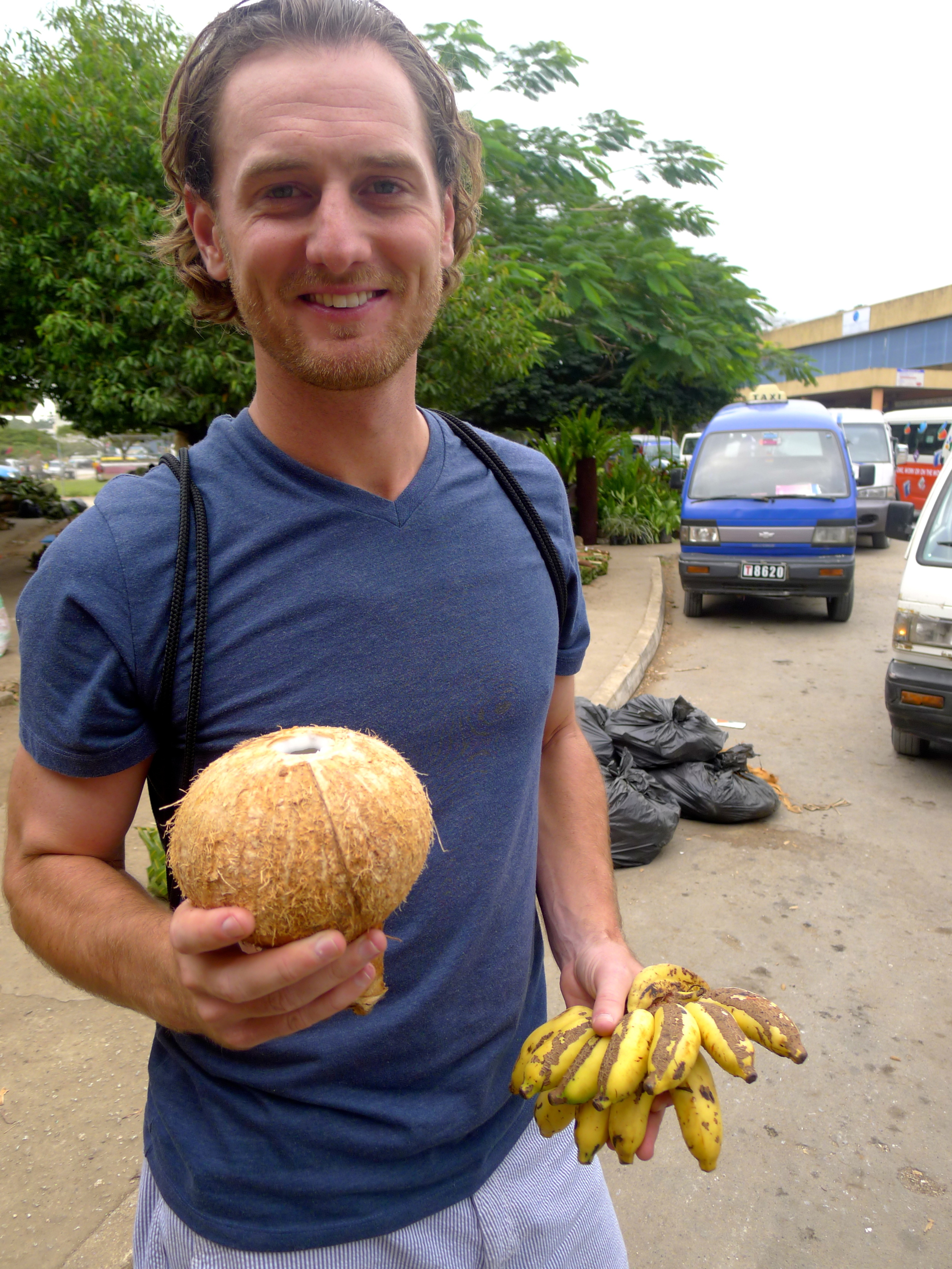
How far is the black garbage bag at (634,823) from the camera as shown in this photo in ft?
16.3

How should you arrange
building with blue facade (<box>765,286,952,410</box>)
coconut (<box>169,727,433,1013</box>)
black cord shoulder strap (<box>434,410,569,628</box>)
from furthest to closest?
building with blue facade (<box>765,286,952,410</box>) < black cord shoulder strap (<box>434,410,569,628</box>) < coconut (<box>169,727,433,1013</box>)

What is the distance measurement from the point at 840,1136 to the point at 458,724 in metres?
2.68

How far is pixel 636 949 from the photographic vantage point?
4.14m

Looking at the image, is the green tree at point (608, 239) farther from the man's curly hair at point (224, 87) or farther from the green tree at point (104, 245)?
the man's curly hair at point (224, 87)

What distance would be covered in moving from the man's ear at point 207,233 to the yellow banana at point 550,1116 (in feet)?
5.24

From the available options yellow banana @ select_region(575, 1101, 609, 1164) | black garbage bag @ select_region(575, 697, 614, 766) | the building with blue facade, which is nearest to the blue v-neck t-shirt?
yellow banana @ select_region(575, 1101, 609, 1164)

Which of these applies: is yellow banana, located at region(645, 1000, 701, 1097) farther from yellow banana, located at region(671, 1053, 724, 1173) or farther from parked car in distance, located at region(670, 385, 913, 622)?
parked car in distance, located at region(670, 385, 913, 622)

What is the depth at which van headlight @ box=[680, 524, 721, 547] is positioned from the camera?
A: 1033 cm

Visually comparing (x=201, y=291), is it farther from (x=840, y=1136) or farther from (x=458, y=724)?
(x=840, y=1136)

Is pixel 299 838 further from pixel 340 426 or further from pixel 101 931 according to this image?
pixel 340 426

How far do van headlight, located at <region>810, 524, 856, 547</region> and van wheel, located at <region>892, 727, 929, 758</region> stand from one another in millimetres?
3923

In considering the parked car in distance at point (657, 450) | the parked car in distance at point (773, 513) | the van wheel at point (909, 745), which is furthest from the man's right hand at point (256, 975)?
the parked car in distance at point (657, 450)

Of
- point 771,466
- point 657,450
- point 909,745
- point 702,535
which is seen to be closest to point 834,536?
point 771,466

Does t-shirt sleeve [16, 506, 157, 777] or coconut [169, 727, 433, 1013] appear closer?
coconut [169, 727, 433, 1013]
